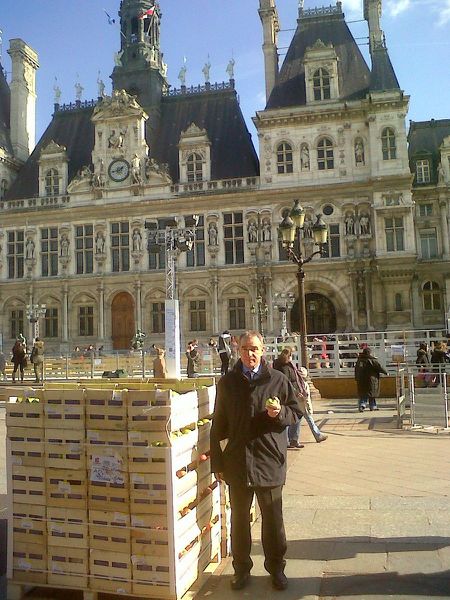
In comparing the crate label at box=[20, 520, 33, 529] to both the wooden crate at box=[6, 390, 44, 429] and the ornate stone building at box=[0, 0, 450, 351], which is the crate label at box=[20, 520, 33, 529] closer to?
the wooden crate at box=[6, 390, 44, 429]

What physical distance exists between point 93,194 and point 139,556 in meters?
34.4

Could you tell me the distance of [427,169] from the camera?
39.0 meters

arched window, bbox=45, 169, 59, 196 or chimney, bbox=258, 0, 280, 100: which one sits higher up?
chimney, bbox=258, 0, 280, 100

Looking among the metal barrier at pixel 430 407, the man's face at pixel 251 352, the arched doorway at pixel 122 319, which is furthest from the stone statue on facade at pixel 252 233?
the man's face at pixel 251 352

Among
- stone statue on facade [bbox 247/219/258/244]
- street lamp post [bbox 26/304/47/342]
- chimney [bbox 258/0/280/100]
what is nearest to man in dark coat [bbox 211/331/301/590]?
stone statue on facade [bbox 247/219/258/244]

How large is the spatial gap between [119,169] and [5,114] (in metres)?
12.7

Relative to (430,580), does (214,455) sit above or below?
above

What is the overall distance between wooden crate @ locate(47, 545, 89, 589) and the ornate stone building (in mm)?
26758

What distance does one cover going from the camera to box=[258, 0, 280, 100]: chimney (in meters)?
37.2

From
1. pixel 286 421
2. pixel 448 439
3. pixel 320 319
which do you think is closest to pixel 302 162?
pixel 320 319

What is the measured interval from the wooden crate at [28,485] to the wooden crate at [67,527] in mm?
137

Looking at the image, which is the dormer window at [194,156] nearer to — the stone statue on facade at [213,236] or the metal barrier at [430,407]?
the stone statue on facade at [213,236]

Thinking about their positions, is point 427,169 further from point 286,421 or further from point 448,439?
point 286,421

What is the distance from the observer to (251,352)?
4.45 meters
